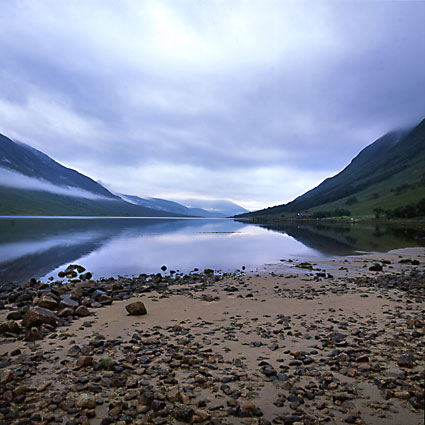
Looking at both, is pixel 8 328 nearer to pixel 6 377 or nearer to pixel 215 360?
pixel 6 377

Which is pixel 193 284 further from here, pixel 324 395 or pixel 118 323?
pixel 324 395

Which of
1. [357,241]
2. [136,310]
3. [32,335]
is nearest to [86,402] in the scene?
[32,335]

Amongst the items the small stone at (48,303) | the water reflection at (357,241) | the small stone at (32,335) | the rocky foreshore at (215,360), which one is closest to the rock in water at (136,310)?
the rocky foreshore at (215,360)

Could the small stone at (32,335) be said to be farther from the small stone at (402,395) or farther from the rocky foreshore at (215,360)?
the small stone at (402,395)

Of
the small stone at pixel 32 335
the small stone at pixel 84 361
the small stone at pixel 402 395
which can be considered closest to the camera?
the small stone at pixel 402 395

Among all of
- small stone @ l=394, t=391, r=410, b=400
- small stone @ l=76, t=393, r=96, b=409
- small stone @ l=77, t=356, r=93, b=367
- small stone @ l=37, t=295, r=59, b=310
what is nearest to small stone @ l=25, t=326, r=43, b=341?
small stone @ l=77, t=356, r=93, b=367

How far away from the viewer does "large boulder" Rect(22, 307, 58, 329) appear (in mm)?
12164

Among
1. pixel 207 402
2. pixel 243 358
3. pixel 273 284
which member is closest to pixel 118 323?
pixel 243 358

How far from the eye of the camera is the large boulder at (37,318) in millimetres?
12164

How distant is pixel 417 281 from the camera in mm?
22203

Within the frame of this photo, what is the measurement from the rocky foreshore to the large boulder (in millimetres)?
48

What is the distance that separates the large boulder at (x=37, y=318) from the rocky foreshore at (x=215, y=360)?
48mm

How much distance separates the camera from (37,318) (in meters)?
12.2

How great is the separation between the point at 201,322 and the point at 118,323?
3.79 metres
